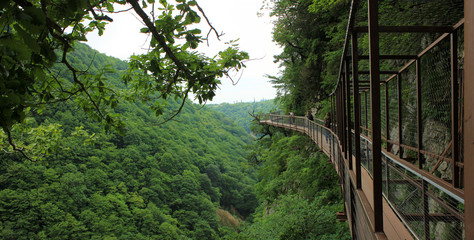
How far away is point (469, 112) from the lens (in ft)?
2.29

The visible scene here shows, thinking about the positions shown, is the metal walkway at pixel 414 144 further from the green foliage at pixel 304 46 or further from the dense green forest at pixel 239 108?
the dense green forest at pixel 239 108

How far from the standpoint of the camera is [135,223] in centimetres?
4344

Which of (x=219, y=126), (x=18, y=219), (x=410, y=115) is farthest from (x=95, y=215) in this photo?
(x=219, y=126)

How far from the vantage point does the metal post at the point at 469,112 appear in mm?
674

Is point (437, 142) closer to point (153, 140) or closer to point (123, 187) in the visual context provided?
point (123, 187)

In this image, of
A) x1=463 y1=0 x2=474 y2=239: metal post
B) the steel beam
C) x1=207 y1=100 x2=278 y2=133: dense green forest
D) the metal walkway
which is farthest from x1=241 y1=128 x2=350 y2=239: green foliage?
x1=207 y1=100 x2=278 y2=133: dense green forest

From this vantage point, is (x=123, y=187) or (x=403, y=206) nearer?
(x=403, y=206)

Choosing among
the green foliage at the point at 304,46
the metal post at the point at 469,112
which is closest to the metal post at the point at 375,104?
the metal post at the point at 469,112

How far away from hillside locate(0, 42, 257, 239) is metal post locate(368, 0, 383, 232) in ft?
91.8

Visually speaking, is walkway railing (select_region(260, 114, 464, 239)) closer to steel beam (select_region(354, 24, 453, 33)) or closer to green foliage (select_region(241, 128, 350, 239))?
steel beam (select_region(354, 24, 453, 33))

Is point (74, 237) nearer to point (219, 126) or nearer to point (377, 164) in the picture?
point (377, 164)

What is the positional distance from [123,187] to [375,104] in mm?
53128

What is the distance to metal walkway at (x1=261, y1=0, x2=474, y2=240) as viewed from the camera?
1.37 m

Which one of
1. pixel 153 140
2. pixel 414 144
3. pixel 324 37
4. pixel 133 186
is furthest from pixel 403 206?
pixel 153 140
